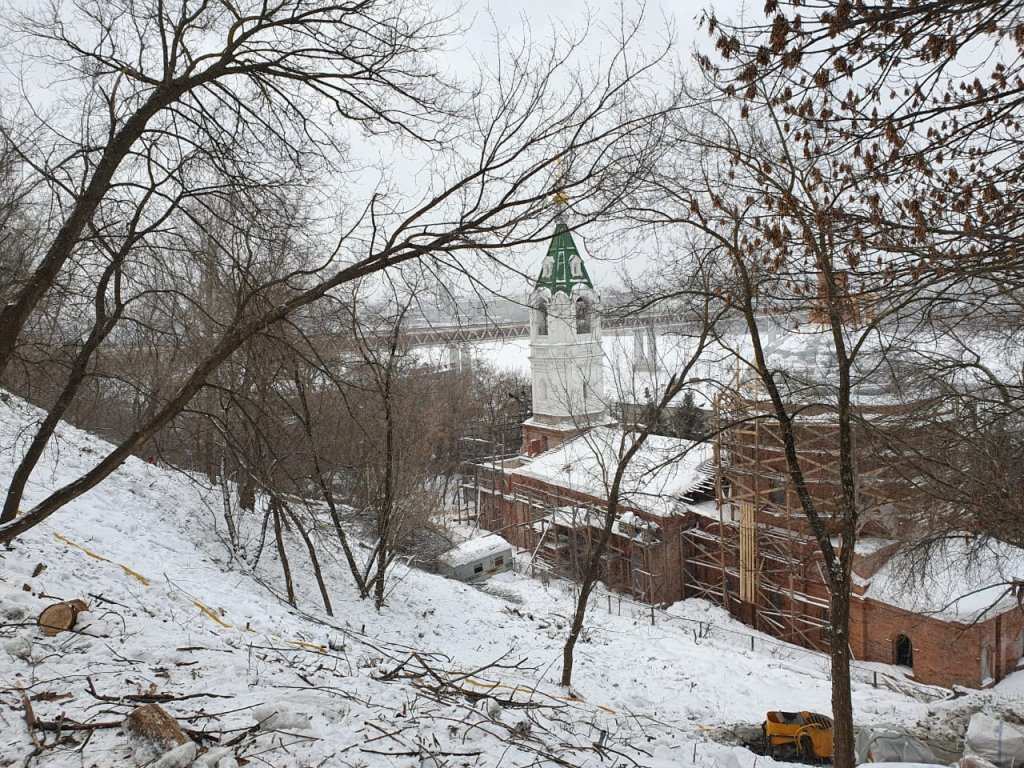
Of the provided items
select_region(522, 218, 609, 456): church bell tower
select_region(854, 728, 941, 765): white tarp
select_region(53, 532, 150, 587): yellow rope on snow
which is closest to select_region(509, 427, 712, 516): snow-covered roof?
select_region(522, 218, 609, 456): church bell tower

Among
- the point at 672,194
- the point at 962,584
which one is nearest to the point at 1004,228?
the point at 672,194

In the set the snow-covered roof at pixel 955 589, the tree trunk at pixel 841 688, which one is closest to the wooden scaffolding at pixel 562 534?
the snow-covered roof at pixel 955 589

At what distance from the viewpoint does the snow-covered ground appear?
3688mm

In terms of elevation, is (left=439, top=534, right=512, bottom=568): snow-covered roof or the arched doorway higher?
(left=439, top=534, right=512, bottom=568): snow-covered roof

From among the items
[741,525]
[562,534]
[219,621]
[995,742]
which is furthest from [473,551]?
[995,742]

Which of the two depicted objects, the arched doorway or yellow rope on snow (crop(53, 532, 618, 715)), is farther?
the arched doorway

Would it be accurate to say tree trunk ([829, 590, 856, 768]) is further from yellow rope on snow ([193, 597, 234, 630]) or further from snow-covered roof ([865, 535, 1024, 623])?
snow-covered roof ([865, 535, 1024, 623])

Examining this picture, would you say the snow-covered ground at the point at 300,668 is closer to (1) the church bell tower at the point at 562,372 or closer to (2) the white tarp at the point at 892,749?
(2) the white tarp at the point at 892,749

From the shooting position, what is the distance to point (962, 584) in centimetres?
1505

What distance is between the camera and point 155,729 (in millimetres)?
3273

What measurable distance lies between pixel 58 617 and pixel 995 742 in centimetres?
1056

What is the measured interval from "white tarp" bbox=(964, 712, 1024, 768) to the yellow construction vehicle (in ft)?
5.39

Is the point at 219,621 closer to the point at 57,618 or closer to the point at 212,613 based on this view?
the point at 212,613

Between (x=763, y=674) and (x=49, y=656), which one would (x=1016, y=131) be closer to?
(x=49, y=656)
